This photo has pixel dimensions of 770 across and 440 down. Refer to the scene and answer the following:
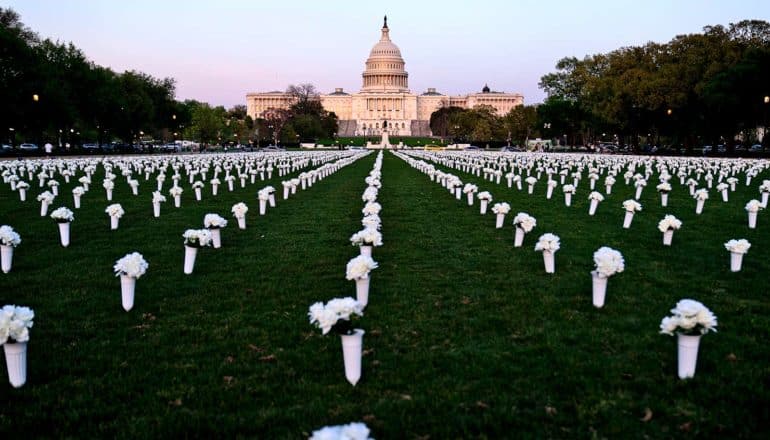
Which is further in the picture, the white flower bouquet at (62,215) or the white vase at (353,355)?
the white flower bouquet at (62,215)

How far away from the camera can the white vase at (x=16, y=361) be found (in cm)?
593

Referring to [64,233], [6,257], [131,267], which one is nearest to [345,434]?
[131,267]

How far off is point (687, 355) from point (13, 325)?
5.71m

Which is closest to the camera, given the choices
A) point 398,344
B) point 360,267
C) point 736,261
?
point 398,344

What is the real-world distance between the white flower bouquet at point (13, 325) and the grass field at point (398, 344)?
0.47 m

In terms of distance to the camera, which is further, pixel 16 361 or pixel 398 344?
pixel 398 344

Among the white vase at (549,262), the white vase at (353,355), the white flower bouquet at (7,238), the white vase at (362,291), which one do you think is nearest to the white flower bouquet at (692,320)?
the white vase at (353,355)

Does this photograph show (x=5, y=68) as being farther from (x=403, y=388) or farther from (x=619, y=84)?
(x=403, y=388)

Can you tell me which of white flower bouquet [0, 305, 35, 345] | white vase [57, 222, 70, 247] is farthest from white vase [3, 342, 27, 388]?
white vase [57, 222, 70, 247]

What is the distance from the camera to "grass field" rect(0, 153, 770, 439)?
5336mm

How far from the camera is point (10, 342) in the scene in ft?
19.4

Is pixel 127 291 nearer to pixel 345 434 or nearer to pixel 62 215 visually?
pixel 62 215

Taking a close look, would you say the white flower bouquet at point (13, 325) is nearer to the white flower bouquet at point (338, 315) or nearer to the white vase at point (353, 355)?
the white flower bouquet at point (338, 315)

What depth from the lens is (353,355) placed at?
19.6ft
